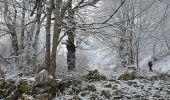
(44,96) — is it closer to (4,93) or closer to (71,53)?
(4,93)

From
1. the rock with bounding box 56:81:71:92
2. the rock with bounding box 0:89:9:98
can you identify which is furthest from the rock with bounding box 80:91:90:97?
the rock with bounding box 0:89:9:98

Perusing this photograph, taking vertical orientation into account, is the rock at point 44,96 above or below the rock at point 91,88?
below

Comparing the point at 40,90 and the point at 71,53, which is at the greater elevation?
the point at 71,53

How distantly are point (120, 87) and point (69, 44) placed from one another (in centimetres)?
599

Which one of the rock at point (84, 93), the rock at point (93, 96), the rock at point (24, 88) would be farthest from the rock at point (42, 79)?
the rock at point (93, 96)

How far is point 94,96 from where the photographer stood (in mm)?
9367

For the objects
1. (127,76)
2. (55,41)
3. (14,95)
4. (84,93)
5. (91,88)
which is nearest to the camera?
(14,95)

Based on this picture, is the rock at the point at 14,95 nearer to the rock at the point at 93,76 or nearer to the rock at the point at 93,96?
the rock at the point at 93,96

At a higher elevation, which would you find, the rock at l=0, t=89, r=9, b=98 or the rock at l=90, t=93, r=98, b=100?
the rock at l=0, t=89, r=9, b=98

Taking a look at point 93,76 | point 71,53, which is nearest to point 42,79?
point 93,76

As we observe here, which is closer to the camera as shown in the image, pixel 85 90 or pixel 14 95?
pixel 14 95

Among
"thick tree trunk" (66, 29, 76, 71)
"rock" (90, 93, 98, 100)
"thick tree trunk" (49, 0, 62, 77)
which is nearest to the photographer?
"rock" (90, 93, 98, 100)

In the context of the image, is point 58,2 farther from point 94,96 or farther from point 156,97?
point 156,97

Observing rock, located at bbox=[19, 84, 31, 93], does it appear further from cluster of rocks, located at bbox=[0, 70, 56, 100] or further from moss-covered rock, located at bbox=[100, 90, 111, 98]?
moss-covered rock, located at bbox=[100, 90, 111, 98]
